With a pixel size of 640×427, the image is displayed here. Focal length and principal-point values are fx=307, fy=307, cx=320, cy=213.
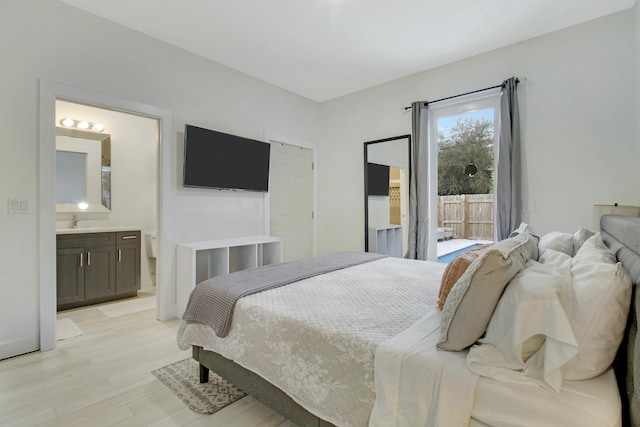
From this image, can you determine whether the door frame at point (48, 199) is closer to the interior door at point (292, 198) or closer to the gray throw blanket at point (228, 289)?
the gray throw blanket at point (228, 289)

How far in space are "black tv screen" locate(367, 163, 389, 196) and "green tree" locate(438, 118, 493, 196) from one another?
69 centimetres

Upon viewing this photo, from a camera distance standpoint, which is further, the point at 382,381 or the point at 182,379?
the point at 182,379

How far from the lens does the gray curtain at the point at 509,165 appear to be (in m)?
2.98

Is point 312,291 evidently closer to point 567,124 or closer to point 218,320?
point 218,320

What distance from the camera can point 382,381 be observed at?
42.0 inches

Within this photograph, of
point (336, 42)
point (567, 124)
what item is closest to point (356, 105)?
point (336, 42)

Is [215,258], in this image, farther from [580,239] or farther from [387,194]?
[580,239]

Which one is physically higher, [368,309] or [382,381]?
[368,309]

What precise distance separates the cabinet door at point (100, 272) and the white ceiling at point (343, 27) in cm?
244

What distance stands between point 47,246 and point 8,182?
0.54 metres

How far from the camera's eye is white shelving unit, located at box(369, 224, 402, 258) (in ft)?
13.2

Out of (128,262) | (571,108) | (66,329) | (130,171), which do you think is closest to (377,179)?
(571,108)

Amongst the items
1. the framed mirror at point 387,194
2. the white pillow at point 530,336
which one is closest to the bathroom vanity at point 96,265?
the framed mirror at point 387,194

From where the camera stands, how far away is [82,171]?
400cm
